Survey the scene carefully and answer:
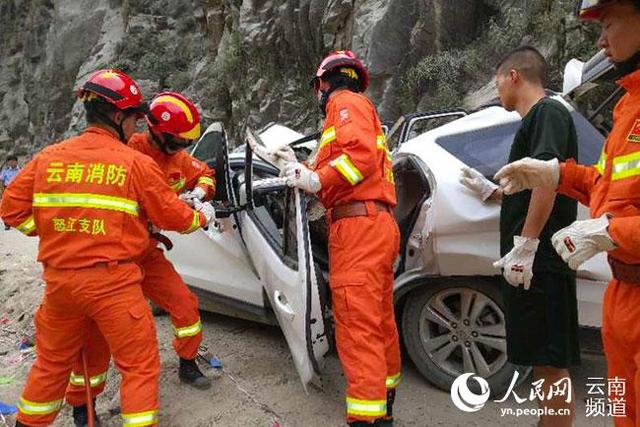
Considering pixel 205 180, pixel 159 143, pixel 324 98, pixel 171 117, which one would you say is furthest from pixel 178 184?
pixel 324 98

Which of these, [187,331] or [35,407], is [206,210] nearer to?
[187,331]

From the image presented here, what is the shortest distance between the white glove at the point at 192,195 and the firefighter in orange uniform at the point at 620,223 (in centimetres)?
229

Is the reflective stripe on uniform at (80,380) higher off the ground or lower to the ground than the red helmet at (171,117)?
lower

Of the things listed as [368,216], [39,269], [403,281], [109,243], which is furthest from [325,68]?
[39,269]

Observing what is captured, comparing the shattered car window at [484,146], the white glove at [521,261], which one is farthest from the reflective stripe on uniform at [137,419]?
the shattered car window at [484,146]

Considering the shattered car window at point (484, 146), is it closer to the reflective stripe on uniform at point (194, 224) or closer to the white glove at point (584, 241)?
the white glove at point (584, 241)

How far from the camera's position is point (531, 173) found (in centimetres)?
218

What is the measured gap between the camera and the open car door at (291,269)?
9.07 feet

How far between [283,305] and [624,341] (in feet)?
5.87

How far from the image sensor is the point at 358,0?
11234mm

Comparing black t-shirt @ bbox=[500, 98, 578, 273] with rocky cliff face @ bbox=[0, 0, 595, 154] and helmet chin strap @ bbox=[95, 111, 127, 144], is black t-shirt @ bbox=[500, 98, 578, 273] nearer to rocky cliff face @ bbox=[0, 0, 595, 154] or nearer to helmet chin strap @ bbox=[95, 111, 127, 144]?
helmet chin strap @ bbox=[95, 111, 127, 144]

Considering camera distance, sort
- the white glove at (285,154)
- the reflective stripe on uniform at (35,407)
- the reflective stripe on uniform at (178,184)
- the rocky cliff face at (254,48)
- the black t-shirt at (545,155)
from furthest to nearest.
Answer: the rocky cliff face at (254,48) < the reflective stripe on uniform at (178,184) < the white glove at (285,154) < the reflective stripe on uniform at (35,407) < the black t-shirt at (545,155)

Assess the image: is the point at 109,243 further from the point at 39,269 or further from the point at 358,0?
the point at 358,0

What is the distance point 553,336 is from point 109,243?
2159 mm
